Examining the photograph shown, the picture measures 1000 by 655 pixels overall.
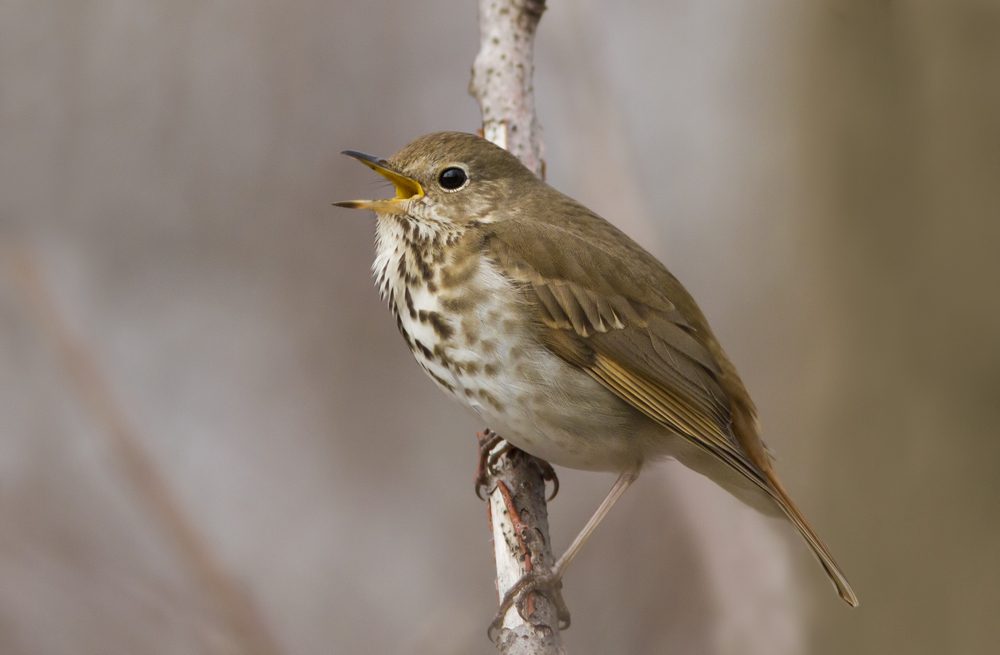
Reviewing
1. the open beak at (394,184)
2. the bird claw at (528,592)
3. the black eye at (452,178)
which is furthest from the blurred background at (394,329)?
the open beak at (394,184)

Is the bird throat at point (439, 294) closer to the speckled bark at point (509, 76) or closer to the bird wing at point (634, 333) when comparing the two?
the bird wing at point (634, 333)

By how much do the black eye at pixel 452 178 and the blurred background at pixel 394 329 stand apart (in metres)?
0.72

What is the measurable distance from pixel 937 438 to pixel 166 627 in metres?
2.61

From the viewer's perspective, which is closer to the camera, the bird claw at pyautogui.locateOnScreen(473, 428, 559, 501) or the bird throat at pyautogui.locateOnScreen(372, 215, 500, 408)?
the bird throat at pyautogui.locateOnScreen(372, 215, 500, 408)

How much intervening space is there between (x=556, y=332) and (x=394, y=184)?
0.77 metres

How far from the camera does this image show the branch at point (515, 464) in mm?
3039

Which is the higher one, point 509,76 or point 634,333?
point 509,76

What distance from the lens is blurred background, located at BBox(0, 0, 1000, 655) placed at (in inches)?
154

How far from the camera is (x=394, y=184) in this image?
12.4 ft

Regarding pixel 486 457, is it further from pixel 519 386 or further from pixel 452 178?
pixel 452 178

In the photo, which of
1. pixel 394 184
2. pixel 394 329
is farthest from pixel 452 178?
pixel 394 329

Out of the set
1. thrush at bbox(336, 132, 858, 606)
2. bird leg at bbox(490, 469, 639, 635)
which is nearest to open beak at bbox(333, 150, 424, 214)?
thrush at bbox(336, 132, 858, 606)

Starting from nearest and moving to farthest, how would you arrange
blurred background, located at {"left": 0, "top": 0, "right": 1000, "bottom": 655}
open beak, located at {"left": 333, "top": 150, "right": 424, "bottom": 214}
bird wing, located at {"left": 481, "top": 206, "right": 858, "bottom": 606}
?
bird wing, located at {"left": 481, "top": 206, "right": 858, "bottom": 606}
open beak, located at {"left": 333, "top": 150, "right": 424, "bottom": 214}
blurred background, located at {"left": 0, "top": 0, "right": 1000, "bottom": 655}

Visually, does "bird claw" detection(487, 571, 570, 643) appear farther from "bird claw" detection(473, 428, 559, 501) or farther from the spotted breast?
"bird claw" detection(473, 428, 559, 501)
